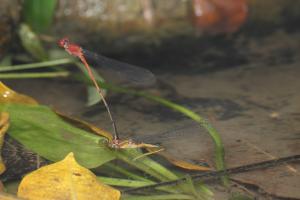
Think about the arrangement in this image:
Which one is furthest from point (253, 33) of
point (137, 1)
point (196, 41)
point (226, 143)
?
point (226, 143)

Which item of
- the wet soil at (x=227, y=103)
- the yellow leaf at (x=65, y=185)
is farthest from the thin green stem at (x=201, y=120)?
the yellow leaf at (x=65, y=185)

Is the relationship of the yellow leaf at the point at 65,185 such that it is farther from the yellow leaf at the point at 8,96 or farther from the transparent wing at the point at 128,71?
the transparent wing at the point at 128,71

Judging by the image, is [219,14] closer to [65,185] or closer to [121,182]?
[121,182]

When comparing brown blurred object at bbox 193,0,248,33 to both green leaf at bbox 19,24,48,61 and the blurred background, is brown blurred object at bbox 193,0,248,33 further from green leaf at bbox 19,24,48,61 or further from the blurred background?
green leaf at bbox 19,24,48,61

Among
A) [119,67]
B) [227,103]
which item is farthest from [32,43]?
[227,103]

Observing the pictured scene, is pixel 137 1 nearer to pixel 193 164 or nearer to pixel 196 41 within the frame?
pixel 196 41

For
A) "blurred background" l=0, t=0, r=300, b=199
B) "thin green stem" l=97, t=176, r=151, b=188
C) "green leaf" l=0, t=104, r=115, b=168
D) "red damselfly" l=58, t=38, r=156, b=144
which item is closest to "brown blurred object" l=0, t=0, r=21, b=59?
"blurred background" l=0, t=0, r=300, b=199
